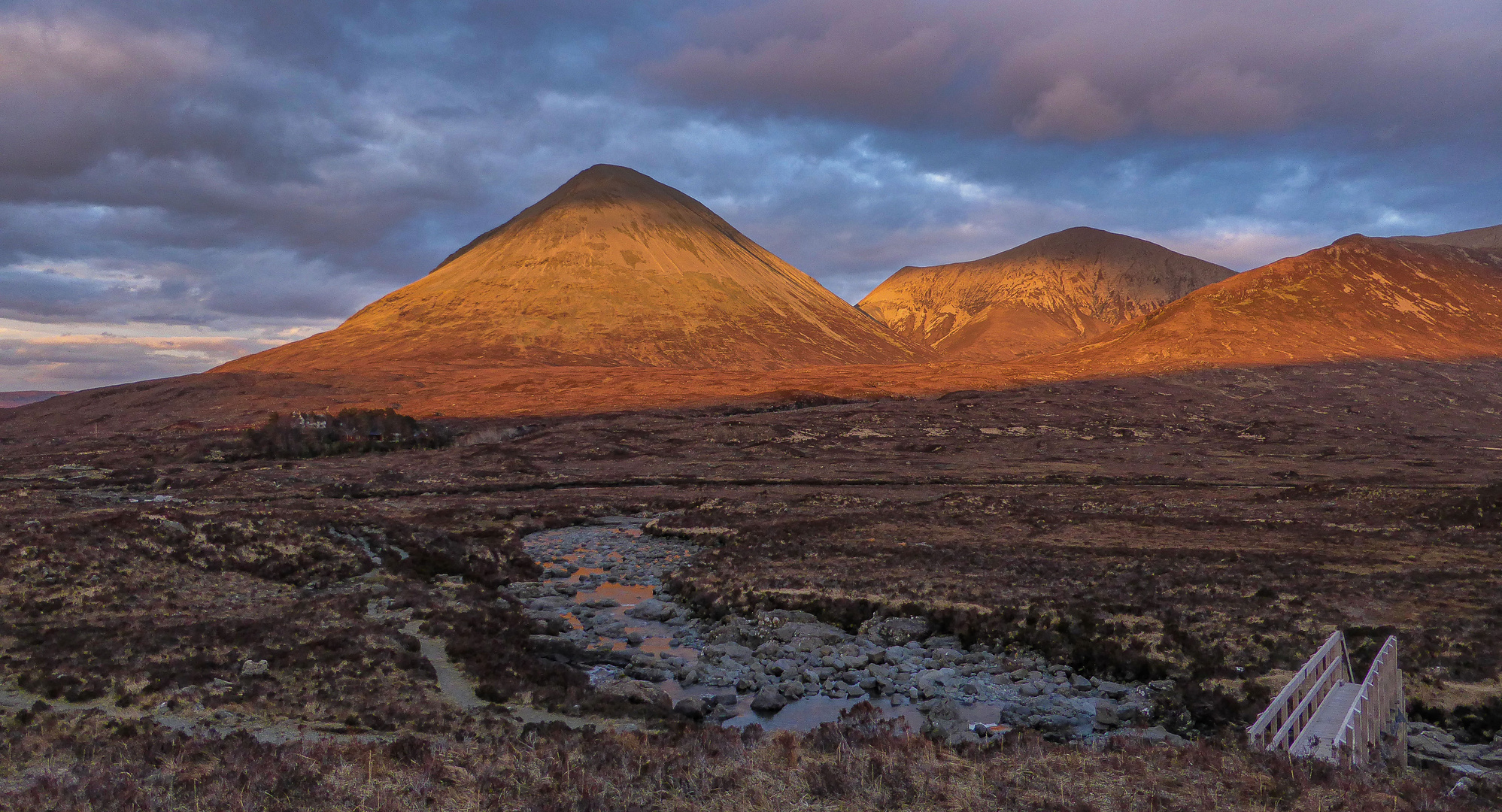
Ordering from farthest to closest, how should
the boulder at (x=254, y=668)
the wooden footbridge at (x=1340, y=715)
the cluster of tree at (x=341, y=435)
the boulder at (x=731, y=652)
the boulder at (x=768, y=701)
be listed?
the cluster of tree at (x=341, y=435) → the boulder at (x=731, y=652) → the boulder at (x=768, y=701) → the boulder at (x=254, y=668) → the wooden footbridge at (x=1340, y=715)

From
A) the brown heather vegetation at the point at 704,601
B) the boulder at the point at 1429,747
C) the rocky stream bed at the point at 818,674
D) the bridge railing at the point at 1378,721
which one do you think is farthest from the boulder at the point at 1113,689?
the boulder at the point at 1429,747

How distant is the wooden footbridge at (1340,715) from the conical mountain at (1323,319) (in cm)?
13951

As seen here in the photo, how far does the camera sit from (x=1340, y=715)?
1318 cm

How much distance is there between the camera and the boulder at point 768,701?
715 inches

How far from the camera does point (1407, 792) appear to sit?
9.69 metres

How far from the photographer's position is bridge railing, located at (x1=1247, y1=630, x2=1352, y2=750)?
1147cm

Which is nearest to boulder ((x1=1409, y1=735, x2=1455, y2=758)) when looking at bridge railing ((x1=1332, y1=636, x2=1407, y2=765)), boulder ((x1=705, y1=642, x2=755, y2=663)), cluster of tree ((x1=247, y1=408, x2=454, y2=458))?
bridge railing ((x1=1332, y1=636, x2=1407, y2=765))

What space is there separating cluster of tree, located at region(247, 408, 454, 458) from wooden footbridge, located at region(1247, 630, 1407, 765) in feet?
279

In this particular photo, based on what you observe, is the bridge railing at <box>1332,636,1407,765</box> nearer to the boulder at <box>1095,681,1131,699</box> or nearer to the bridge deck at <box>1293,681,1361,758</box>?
the bridge deck at <box>1293,681,1361,758</box>

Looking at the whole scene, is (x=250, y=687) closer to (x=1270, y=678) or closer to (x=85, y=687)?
(x=85, y=687)

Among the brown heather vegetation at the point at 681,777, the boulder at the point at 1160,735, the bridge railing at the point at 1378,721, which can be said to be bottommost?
the boulder at the point at 1160,735

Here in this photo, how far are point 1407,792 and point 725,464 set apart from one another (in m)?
67.8

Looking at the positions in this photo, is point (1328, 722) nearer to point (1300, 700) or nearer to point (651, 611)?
point (1300, 700)

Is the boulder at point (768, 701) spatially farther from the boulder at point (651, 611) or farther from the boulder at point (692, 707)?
the boulder at point (651, 611)
